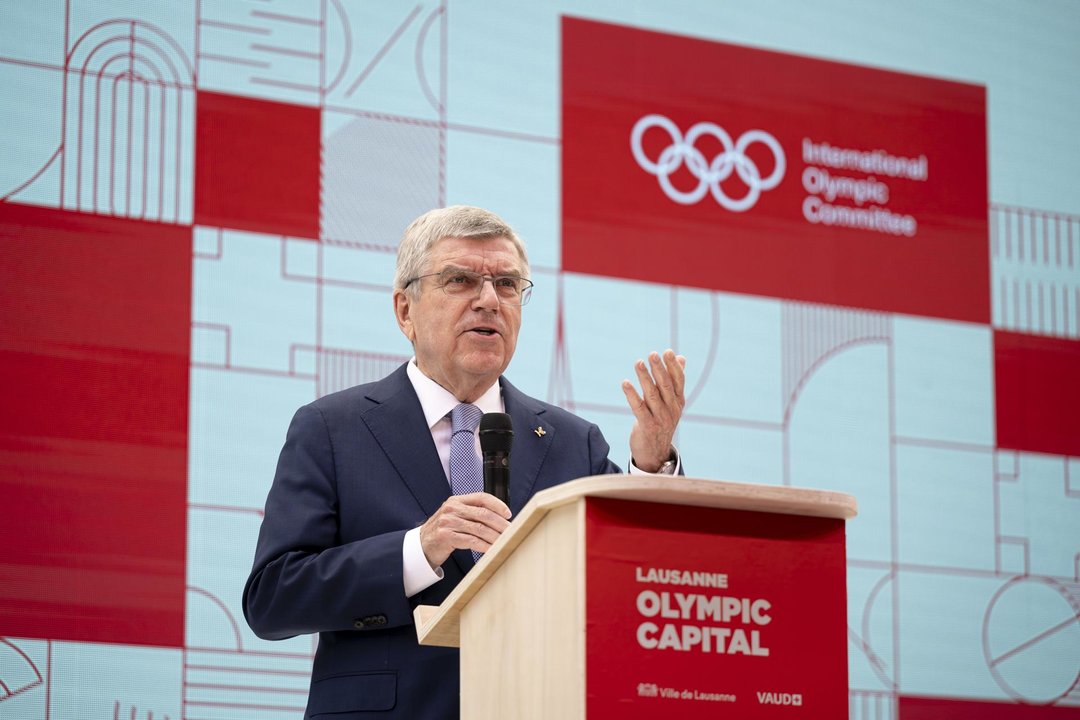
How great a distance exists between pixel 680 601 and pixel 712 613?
0.15 ft

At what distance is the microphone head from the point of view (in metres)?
2.49

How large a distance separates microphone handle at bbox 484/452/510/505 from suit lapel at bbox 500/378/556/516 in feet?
0.66

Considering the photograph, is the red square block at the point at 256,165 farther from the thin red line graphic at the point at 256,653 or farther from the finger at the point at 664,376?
the finger at the point at 664,376

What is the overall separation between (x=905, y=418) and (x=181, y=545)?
230 centimetres

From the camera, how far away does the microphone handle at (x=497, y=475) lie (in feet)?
8.08

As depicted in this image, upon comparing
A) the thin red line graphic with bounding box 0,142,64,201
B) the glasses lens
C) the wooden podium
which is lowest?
the wooden podium

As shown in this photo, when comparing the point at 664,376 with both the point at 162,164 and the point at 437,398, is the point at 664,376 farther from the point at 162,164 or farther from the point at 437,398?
the point at 162,164

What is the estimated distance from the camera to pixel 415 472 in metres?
2.73

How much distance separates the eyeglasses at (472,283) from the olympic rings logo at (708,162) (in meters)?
1.71

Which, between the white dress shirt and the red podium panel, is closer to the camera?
the red podium panel

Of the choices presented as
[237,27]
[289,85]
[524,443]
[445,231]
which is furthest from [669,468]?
[237,27]

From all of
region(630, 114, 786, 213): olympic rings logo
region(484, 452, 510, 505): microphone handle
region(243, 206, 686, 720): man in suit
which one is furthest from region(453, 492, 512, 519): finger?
region(630, 114, 786, 213): olympic rings logo

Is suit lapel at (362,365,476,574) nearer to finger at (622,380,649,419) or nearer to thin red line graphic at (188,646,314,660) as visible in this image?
finger at (622,380,649,419)

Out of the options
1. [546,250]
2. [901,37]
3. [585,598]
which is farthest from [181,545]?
[901,37]
